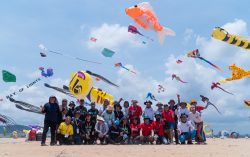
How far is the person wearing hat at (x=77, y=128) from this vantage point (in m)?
13.9

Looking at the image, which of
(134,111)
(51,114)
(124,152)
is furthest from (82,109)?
(124,152)

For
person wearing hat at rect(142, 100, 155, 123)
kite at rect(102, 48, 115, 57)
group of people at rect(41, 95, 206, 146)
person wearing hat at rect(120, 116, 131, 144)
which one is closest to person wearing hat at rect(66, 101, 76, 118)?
group of people at rect(41, 95, 206, 146)

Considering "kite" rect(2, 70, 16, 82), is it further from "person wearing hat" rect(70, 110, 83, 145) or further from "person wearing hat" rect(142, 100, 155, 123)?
"person wearing hat" rect(142, 100, 155, 123)

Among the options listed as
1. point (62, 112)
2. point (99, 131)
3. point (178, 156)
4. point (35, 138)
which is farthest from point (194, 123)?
point (35, 138)

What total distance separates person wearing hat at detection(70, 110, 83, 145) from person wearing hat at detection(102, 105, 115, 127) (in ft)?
2.99

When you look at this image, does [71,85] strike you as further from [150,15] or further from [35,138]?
[150,15]

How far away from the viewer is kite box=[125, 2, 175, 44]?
1382 cm

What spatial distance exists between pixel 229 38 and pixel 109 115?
18.7ft

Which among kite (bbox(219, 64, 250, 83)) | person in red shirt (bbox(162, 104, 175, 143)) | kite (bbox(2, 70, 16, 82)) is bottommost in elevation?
person in red shirt (bbox(162, 104, 175, 143))

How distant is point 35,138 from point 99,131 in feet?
18.2

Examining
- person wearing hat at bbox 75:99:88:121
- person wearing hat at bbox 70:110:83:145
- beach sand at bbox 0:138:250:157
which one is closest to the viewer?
beach sand at bbox 0:138:250:157

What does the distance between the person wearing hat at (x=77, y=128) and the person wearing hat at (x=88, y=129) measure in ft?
0.46

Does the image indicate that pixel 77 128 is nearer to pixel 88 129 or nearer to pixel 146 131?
pixel 88 129

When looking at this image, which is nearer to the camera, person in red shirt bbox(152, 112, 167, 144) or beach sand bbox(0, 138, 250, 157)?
beach sand bbox(0, 138, 250, 157)
